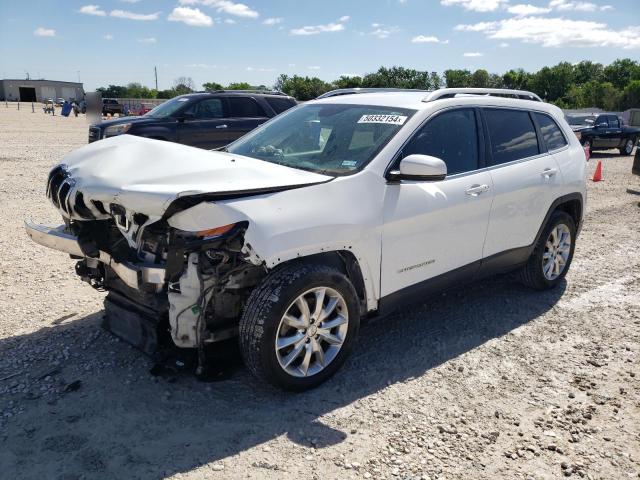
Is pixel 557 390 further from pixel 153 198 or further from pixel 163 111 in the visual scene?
pixel 163 111

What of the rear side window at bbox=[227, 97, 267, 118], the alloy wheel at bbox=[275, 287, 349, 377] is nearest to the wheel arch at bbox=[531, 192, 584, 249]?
the alloy wheel at bbox=[275, 287, 349, 377]

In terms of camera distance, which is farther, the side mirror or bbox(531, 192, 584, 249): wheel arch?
bbox(531, 192, 584, 249): wheel arch

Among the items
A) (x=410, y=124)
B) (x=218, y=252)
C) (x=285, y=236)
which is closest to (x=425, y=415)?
(x=285, y=236)

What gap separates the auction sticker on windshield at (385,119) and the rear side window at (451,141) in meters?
0.16

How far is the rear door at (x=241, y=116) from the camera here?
12.1 metres

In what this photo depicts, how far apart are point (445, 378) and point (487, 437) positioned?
26.3 inches

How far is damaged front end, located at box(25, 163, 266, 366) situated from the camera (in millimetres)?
3145

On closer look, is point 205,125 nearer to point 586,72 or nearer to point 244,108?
point 244,108

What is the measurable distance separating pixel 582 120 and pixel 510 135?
19307 millimetres

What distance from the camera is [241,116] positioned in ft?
40.1

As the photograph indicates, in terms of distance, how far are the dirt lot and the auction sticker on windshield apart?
1682mm

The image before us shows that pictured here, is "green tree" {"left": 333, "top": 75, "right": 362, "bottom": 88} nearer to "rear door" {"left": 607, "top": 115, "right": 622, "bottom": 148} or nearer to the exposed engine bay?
"rear door" {"left": 607, "top": 115, "right": 622, "bottom": 148}

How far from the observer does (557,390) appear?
143 inches

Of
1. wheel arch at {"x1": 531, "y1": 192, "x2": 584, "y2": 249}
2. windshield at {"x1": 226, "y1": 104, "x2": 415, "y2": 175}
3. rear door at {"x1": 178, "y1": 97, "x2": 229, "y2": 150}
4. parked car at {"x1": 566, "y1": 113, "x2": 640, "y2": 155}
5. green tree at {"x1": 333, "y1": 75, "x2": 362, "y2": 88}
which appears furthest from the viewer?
green tree at {"x1": 333, "y1": 75, "x2": 362, "y2": 88}
